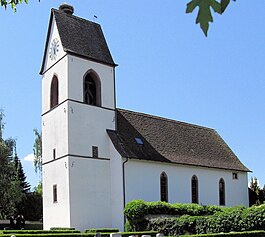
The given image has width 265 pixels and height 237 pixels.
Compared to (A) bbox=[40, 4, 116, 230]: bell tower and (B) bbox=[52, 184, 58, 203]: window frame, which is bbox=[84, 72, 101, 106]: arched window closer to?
(A) bbox=[40, 4, 116, 230]: bell tower

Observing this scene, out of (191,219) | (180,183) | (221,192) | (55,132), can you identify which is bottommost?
(191,219)

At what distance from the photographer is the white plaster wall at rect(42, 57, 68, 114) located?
2809 centimetres

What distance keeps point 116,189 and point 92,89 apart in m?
6.78

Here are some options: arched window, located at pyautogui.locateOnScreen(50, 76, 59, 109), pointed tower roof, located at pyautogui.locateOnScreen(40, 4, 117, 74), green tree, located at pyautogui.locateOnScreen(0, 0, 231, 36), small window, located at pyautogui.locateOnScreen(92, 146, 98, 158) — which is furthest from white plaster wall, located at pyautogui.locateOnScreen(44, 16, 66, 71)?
green tree, located at pyautogui.locateOnScreen(0, 0, 231, 36)

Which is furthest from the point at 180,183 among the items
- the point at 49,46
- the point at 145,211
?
the point at 49,46

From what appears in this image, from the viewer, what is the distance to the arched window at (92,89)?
29.4 metres

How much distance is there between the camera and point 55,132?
28.8 metres

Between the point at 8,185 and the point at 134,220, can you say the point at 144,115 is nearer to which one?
the point at 134,220


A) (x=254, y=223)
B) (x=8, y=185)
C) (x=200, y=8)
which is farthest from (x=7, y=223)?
(x=200, y=8)

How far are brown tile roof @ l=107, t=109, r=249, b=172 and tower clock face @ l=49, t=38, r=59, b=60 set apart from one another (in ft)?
19.0

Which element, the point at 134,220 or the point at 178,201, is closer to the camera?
the point at 134,220

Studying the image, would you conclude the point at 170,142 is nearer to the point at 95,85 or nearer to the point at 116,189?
the point at 116,189

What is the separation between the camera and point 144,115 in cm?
3378

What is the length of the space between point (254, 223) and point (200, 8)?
20.7 metres
